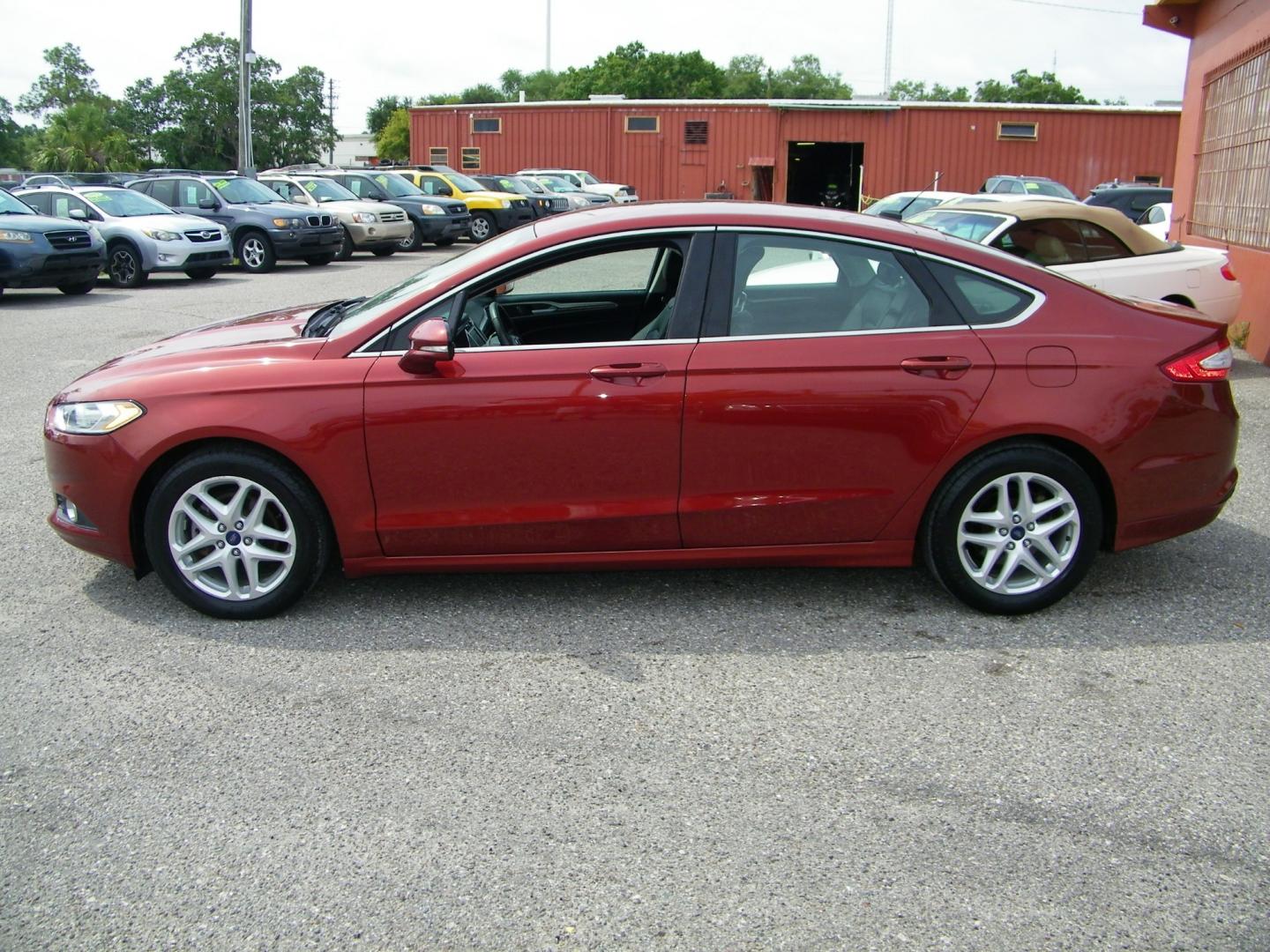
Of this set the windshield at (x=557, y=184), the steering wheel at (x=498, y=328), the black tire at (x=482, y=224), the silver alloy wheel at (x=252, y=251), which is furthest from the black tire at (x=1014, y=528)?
the windshield at (x=557, y=184)

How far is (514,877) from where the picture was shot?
9.40ft

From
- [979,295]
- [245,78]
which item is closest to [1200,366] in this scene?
[979,295]

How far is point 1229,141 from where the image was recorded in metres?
12.8

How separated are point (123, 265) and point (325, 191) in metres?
6.45

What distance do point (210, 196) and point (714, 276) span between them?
59.1ft

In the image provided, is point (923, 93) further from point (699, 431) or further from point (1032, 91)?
point (699, 431)

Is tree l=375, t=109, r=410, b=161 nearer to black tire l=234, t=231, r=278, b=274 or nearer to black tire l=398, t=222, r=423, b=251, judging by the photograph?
black tire l=398, t=222, r=423, b=251

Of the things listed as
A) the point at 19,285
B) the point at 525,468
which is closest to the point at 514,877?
the point at 525,468

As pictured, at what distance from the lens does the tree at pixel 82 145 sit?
67375mm

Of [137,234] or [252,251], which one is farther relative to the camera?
[252,251]

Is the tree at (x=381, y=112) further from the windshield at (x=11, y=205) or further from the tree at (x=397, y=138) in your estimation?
the windshield at (x=11, y=205)

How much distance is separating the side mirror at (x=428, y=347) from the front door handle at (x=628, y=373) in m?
0.55

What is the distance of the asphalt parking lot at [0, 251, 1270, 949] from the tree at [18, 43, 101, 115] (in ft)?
374

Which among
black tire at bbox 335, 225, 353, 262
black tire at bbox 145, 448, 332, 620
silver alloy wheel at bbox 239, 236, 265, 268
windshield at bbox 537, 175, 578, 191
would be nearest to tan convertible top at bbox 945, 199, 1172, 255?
black tire at bbox 145, 448, 332, 620
